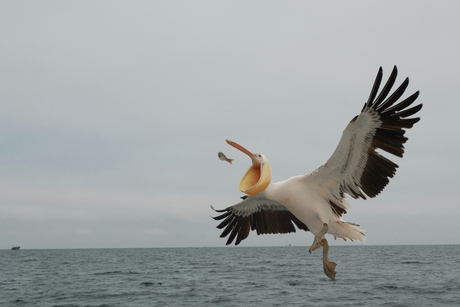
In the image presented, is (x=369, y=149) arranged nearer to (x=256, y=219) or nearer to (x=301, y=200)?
(x=301, y=200)

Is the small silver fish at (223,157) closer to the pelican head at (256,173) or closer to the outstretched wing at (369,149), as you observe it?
the pelican head at (256,173)

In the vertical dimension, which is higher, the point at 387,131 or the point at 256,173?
the point at 387,131

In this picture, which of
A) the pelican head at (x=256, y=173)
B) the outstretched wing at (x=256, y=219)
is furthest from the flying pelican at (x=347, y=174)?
the outstretched wing at (x=256, y=219)

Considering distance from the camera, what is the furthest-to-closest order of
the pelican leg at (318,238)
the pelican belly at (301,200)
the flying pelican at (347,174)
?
1. the pelican belly at (301,200)
2. the pelican leg at (318,238)
3. the flying pelican at (347,174)

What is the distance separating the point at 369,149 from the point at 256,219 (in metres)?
3.68

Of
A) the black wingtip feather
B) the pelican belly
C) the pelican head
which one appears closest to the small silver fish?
the pelican head

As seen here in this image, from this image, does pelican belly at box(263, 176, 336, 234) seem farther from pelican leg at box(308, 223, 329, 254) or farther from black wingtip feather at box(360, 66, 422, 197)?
black wingtip feather at box(360, 66, 422, 197)

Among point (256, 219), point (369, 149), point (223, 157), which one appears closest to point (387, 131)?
point (369, 149)

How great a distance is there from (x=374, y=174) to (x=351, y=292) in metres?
23.4

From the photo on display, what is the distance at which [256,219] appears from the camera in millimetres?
9633

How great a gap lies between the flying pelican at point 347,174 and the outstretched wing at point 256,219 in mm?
1628

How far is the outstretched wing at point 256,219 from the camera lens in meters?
9.37

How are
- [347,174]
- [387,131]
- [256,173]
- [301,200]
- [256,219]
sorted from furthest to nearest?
[256,219], [347,174], [301,200], [387,131], [256,173]

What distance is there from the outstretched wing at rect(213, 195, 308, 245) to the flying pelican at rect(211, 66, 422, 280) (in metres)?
1.63
